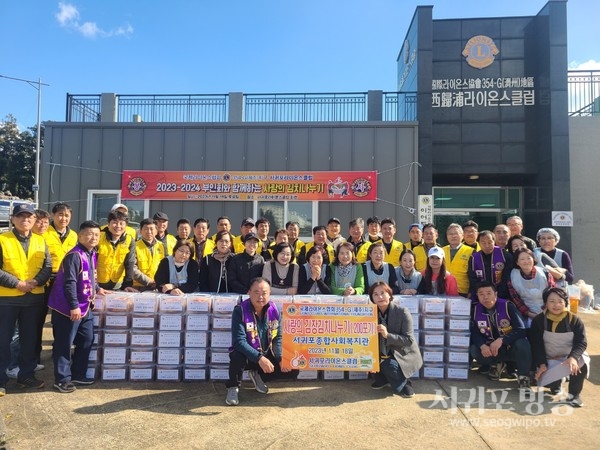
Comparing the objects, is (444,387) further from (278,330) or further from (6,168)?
(6,168)

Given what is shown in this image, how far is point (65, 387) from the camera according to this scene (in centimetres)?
367

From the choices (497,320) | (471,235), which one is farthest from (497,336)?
(471,235)

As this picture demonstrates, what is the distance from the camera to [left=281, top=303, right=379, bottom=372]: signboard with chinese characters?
3.78 meters

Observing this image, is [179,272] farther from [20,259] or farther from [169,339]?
[20,259]

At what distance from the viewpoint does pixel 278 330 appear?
3.83 metres

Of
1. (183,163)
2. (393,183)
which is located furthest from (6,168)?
(393,183)

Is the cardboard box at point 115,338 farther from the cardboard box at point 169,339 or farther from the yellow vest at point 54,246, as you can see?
the yellow vest at point 54,246

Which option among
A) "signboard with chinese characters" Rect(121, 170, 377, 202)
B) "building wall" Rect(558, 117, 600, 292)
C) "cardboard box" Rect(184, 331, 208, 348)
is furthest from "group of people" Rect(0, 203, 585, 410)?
"building wall" Rect(558, 117, 600, 292)

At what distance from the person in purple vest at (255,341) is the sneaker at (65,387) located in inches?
60.4

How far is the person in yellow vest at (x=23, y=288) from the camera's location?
361 centimetres

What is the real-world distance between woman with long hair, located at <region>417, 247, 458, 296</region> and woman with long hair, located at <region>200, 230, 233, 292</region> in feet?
7.75

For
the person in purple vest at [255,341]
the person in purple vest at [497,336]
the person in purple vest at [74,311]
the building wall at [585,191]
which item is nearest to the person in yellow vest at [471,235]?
the person in purple vest at [497,336]

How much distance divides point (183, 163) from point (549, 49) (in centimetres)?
1036

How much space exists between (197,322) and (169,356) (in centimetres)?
47
